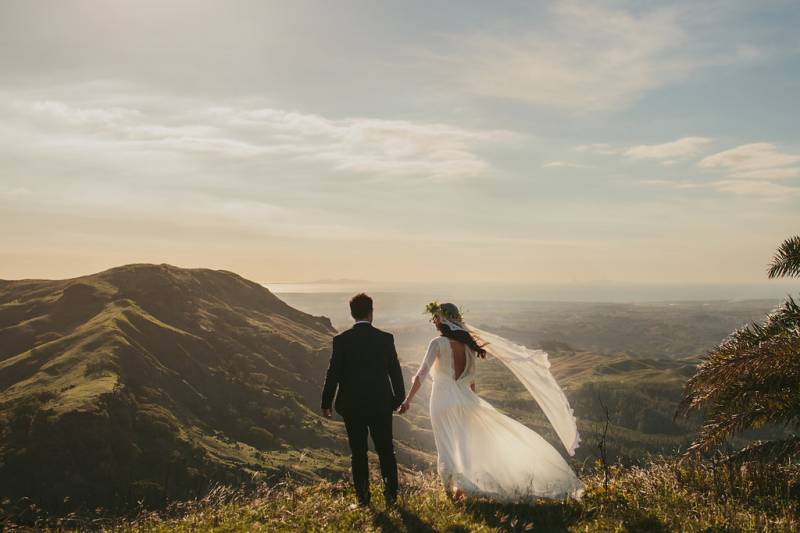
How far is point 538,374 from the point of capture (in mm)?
10312

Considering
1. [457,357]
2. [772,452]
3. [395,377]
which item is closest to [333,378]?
[395,377]

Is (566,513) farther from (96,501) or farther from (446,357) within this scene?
(96,501)

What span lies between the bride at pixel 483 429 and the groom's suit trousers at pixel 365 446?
0.41 m

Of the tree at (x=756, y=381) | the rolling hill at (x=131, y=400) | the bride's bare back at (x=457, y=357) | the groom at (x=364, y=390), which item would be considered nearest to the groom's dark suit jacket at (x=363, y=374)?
the groom at (x=364, y=390)

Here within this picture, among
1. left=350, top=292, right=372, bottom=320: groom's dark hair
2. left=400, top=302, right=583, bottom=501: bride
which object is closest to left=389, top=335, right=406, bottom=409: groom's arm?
left=400, top=302, right=583, bottom=501: bride

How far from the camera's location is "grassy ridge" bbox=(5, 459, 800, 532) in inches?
283

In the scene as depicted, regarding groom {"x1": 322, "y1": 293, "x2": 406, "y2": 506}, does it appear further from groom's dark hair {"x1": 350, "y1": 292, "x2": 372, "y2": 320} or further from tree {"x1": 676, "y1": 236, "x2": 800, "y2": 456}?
tree {"x1": 676, "y1": 236, "x2": 800, "y2": 456}

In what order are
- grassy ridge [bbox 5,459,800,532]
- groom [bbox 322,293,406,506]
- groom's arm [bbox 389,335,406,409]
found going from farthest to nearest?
groom's arm [bbox 389,335,406,409]
groom [bbox 322,293,406,506]
grassy ridge [bbox 5,459,800,532]

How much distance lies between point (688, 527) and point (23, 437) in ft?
403

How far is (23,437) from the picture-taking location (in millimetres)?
104938

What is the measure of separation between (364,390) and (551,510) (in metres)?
2.96

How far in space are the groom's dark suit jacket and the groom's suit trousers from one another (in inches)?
4.7

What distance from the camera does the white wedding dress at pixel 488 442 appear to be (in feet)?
28.3

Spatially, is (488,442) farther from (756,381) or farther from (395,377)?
(756,381)
